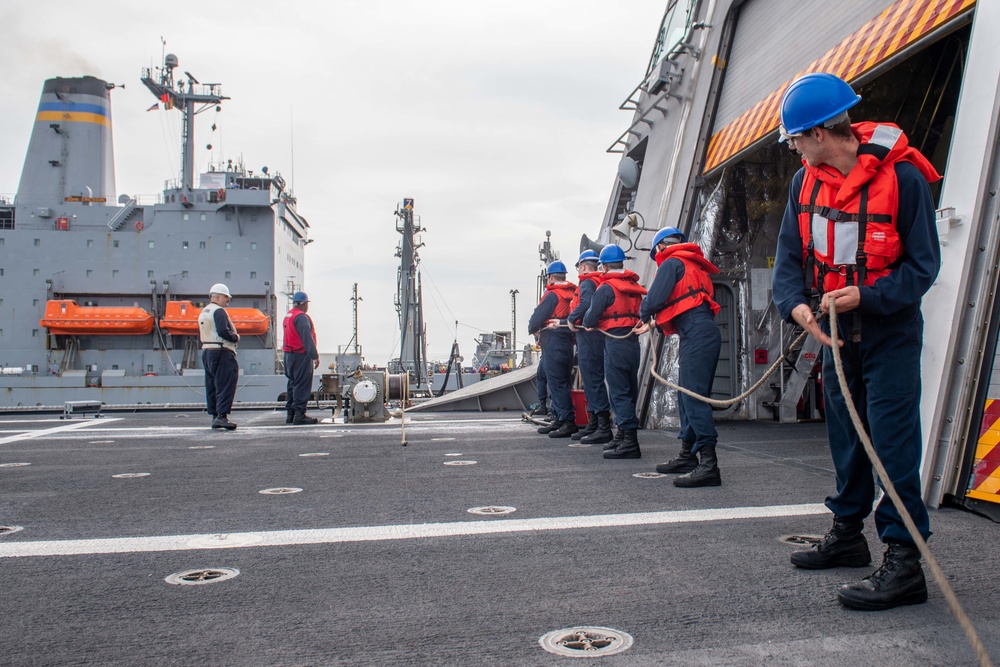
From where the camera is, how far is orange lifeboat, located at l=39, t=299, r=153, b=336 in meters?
21.3

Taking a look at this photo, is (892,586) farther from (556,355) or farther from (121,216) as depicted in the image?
(121,216)

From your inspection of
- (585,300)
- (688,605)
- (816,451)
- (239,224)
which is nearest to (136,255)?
(239,224)

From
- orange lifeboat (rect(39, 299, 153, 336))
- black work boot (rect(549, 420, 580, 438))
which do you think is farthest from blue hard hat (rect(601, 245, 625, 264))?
orange lifeboat (rect(39, 299, 153, 336))

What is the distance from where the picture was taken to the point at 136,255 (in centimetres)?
2339

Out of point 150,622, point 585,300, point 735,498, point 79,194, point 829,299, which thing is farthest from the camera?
point 79,194

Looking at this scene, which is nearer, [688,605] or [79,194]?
[688,605]

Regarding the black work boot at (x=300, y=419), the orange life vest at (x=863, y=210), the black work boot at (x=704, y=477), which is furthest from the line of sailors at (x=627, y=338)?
the black work boot at (x=300, y=419)

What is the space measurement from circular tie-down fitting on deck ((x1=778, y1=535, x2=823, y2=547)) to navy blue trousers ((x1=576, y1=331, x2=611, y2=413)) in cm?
371

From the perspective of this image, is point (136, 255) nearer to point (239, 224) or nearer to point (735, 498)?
point (239, 224)

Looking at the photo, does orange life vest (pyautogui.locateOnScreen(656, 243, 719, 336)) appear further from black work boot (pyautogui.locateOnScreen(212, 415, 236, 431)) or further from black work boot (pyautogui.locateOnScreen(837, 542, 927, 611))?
black work boot (pyautogui.locateOnScreen(212, 415, 236, 431))

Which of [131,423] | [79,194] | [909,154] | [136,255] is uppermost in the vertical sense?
[79,194]

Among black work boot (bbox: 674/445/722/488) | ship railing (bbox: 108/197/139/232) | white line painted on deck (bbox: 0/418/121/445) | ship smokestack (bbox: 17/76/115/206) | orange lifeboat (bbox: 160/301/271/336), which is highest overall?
ship smokestack (bbox: 17/76/115/206)

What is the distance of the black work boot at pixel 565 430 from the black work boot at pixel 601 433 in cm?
46

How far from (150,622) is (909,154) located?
2.65m
